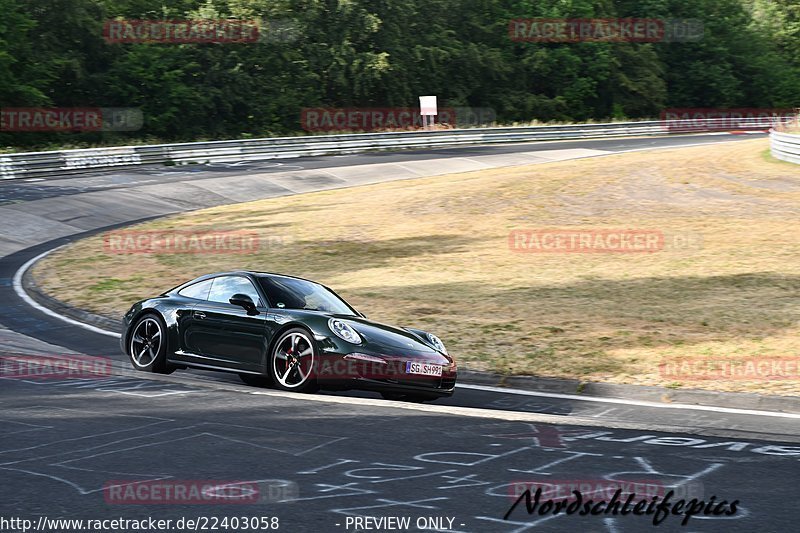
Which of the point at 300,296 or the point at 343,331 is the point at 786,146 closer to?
the point at 300,296

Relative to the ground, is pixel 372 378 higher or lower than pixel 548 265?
higher

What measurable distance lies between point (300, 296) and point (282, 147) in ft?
109

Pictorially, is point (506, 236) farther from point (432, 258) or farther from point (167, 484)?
point (167, 484)

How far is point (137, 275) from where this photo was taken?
2100 cm

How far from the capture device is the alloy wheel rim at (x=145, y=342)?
1201 centimetres

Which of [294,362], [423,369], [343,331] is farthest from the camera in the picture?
[294,362]

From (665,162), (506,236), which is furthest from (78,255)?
(665,162)

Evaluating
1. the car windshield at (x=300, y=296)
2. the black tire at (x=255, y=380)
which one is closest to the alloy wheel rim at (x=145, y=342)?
the black tire at (x=255, y=380)

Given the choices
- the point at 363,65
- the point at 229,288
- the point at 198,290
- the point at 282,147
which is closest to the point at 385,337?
the point at 229,288

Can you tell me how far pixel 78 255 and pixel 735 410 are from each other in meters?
17.5

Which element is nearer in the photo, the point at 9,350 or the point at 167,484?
the point at 167,484

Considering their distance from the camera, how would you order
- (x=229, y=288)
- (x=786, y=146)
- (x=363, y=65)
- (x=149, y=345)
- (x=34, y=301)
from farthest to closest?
(x=363, y=65) < (x=786, y=146) < (x=34, y=301) < (x=149, y=345) < (x=229, y=288)

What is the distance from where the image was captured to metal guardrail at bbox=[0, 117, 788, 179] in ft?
120

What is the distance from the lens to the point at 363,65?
6197 centimetres
